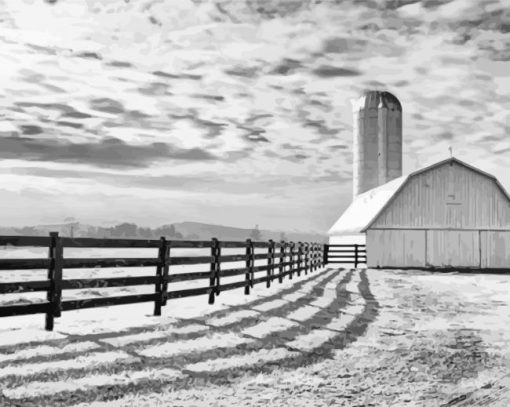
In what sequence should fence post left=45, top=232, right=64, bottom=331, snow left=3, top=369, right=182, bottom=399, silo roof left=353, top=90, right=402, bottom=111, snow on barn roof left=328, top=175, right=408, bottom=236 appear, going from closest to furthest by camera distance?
1. snow left=3, top=369, right=182, bottom=399
2. fence post left=45, top=232, right=64, bottom=331
3. snow on barn roof left=328, top=175, right=408, bottom=236
4. silo roof left=353, top=90, right=402, bottom=111

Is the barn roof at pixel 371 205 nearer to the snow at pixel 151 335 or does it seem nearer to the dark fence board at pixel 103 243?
the dark fence board at pixel 103 243

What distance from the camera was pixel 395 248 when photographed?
38438 millimetres

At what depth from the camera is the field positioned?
5.84 metres

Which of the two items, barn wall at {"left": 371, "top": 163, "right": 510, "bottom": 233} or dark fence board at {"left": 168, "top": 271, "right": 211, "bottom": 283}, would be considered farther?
barn wall at {"left": 371, "top": 163, "right": 510, "bottom": 233}

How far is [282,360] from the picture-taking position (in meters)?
7.48

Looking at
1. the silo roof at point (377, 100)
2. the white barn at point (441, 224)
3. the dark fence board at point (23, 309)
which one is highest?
the silo roof at point (377, 100)

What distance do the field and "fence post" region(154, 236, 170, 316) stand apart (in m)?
0.30

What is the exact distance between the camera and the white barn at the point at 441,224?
3841 cm

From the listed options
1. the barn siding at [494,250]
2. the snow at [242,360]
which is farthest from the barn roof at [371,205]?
the snow at [242,360]

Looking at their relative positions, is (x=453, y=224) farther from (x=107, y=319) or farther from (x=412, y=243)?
(x=107, y=319)

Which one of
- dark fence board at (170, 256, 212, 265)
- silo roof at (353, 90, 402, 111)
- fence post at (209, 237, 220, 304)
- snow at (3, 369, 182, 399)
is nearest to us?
snow at (3, 369, 182, 399)

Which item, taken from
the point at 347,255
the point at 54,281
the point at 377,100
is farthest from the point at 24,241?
the point at 377,100

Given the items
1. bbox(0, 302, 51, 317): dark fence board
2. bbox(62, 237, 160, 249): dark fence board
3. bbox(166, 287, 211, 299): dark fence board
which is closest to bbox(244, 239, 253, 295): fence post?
bbox(166, 287, 211, 299): dark fence board

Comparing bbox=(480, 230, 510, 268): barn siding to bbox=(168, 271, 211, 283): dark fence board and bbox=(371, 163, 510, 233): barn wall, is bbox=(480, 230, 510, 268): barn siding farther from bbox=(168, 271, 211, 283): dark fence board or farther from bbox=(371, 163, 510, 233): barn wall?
bbox=(168, 271, 211, 283): dark fence board
